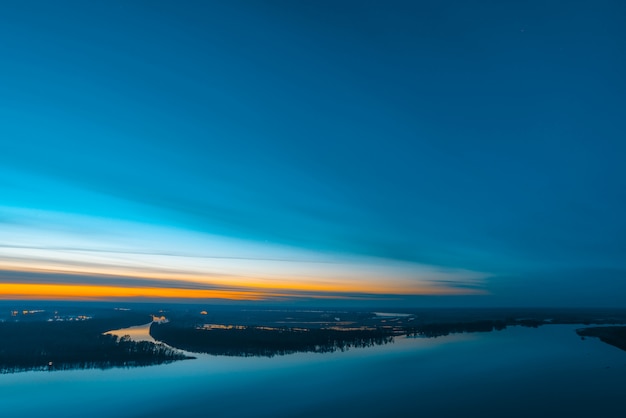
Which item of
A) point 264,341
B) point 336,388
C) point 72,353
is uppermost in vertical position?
point 264,341

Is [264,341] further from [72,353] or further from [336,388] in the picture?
[336,388]

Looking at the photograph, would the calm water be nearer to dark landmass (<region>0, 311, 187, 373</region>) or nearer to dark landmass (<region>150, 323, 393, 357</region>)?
dark landmass (<region>0, 311, 187, 373</region>)

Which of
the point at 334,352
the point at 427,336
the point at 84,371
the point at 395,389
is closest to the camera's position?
the point at 395,389

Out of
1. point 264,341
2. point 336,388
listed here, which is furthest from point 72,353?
point 336,388

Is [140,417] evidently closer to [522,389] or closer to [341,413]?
[341,413]

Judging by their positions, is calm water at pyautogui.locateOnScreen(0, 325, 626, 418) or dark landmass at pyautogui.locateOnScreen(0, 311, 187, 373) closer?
calm water at pyautogui.locateOnScreen(0, 325, 626, 418)

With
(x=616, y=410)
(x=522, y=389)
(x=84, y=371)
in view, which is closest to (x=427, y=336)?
(x=522, y=389)

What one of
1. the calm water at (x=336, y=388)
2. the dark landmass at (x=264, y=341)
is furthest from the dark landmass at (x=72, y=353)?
the dark landmass at (x=264, y=341)

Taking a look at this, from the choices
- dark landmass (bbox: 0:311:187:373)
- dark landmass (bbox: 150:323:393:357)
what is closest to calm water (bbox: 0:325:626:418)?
dark landmass (bbox: 0:311:187:373)
